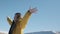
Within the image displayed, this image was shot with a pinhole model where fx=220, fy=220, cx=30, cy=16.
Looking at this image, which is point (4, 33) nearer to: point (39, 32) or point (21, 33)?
point (39, 32)

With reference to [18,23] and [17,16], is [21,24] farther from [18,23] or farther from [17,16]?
[17,16]

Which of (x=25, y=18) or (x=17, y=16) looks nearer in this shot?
(x=17, y=16)

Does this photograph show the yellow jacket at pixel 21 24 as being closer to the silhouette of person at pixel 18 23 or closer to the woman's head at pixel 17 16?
the silhouette of person at pixel 18 23

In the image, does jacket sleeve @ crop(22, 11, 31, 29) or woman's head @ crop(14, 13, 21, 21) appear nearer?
woman's head @ crop(14, 13, 21, 21)

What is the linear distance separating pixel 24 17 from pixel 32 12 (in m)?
0.29

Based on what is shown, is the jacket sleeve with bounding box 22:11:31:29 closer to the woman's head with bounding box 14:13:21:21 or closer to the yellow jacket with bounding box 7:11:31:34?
the yellow jacket with bounding box 7:11:31:34

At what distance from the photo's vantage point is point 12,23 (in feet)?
20.9

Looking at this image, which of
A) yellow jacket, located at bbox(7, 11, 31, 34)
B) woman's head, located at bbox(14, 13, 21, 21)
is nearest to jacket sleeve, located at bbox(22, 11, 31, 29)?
yellow jacket, located at bbox(7, 11, 31, 34)

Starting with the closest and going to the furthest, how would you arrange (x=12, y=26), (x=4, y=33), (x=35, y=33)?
(x=12, y=26), (x=4, y=33), (x=35, y=33)

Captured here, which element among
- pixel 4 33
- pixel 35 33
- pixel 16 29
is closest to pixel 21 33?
pixel 16 29

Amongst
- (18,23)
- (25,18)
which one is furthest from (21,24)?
(25,18)


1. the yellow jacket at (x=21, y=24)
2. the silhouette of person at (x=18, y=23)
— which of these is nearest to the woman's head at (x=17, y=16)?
the silhouette of person at (x=18, y=23)

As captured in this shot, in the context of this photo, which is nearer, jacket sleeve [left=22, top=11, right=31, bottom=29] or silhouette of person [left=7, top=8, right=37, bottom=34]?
silhouette of person [left=7, top=8, right=37, bottom=34]

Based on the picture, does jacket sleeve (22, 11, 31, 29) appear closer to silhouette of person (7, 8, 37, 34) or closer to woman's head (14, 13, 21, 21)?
silhouette of person (7, 8, 37, 34)
